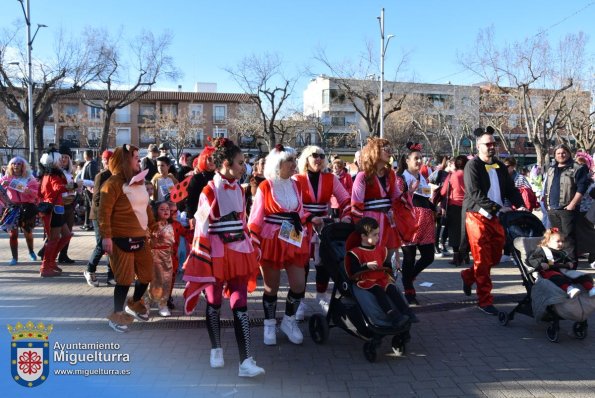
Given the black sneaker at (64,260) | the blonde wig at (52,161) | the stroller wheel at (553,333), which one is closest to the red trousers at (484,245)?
the stroller wheel at (553,333)

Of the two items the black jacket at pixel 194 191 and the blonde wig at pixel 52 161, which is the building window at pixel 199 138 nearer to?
the blonde wig at pixel 52 161

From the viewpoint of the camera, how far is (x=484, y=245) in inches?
230

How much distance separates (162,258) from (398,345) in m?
2.88

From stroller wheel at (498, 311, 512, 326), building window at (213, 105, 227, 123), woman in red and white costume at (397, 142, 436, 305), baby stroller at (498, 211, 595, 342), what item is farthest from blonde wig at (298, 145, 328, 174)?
building window at (213, 105, 227, 123)

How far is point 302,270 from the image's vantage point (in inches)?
199

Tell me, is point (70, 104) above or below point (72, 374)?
above

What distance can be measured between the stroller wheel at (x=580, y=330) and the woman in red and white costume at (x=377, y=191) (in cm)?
193

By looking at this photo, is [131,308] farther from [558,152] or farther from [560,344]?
[558,152]

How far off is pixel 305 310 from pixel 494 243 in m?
2.34

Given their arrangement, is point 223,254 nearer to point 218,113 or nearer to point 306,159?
point 306,159

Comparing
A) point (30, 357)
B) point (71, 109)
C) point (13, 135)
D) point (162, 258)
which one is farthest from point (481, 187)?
point (71, 109)

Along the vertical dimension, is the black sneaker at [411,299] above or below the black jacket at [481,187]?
below

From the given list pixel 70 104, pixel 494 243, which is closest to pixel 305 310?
pixel 494 243

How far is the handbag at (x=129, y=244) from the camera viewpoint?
16.7ft
